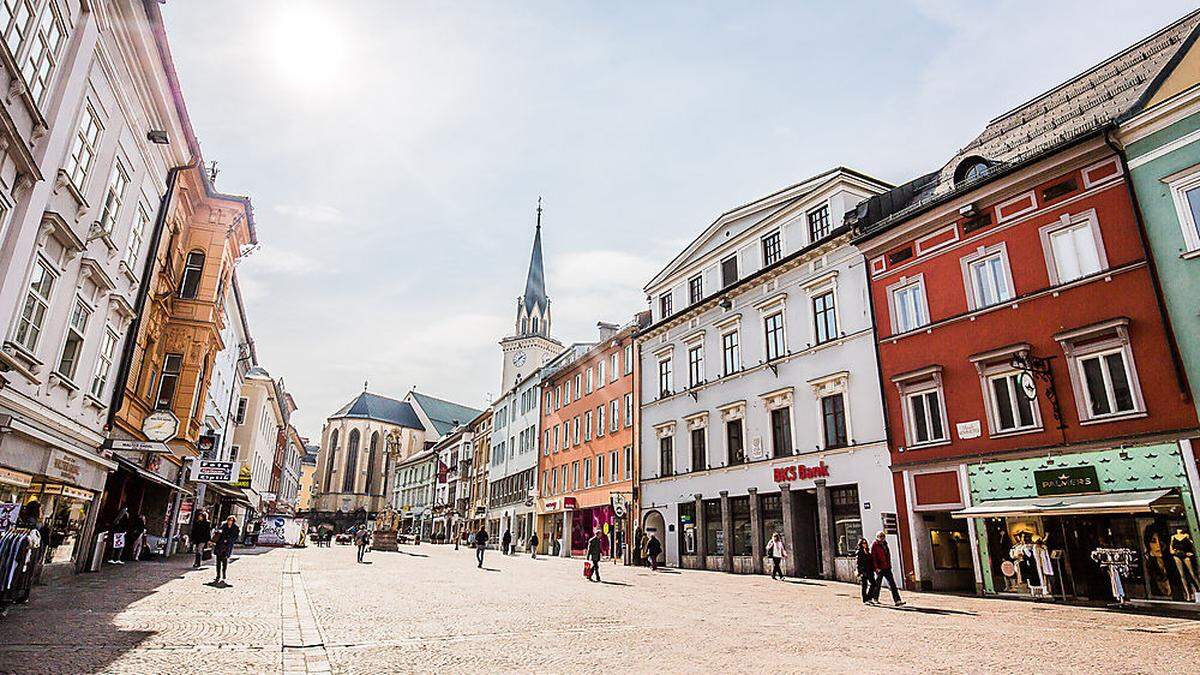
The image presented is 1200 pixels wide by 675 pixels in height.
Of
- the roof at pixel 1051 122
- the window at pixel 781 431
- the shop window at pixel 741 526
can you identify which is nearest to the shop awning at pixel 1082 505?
the window at pixel 781 431

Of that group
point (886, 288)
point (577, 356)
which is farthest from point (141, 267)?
point (577, 356)

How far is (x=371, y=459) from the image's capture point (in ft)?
354

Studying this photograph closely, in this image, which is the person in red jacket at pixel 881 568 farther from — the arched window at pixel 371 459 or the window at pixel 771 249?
the arched window at pixel 371 459

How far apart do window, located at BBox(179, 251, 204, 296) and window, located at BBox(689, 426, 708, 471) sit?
2162 cm

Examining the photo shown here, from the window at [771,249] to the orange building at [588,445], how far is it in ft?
34.6

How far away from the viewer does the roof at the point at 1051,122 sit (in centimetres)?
1888

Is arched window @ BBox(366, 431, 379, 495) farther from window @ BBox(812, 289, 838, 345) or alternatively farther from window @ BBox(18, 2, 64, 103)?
window @ BBox(18, 2, 64, 103)

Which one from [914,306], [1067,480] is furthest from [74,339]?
[1067,480]

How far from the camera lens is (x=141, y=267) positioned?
1872 cm

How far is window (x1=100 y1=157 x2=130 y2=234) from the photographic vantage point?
15.5m

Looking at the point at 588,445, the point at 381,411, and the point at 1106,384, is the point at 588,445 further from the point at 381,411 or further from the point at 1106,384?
the point at 381,411

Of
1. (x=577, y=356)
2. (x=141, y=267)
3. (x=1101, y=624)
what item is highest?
(x=577, y=356)

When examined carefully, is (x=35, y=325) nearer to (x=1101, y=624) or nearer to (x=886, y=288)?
(x=1101, y=624)

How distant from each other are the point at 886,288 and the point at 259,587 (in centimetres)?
2126
